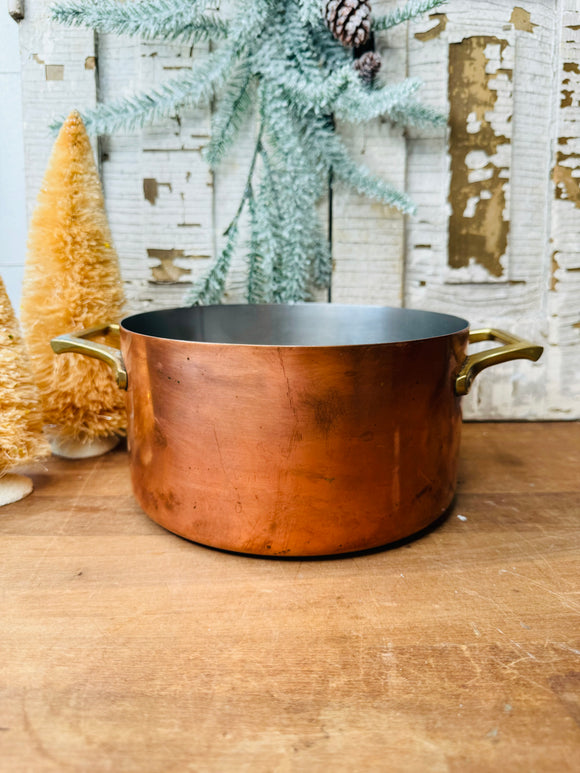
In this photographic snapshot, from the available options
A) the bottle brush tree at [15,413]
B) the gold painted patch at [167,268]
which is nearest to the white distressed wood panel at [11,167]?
the gold painted patch at [167,268]

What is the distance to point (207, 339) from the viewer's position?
2.25ft

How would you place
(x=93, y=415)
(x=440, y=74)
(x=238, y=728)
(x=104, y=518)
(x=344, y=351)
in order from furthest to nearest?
1. (x=440, y=74)
2. (x=93, y=415)
3. (x=104, y=518)
4. (x=344, y=351)
5. (x=238, y=728)

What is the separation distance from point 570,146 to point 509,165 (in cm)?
8

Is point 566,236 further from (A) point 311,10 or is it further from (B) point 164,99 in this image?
(B) point 164,99

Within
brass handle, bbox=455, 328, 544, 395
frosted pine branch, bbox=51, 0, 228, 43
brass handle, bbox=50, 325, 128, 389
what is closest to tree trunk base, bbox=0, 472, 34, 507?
brass handle, bbox=50, 325, 128, 389

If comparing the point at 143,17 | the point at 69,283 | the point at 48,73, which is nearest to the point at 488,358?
the point at 69,283

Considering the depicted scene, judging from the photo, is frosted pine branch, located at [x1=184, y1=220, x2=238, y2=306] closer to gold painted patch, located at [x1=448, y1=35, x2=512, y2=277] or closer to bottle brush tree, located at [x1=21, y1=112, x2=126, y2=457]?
bottle brush tree, located at [x1=21, y1=112, x2=126, y2=457]

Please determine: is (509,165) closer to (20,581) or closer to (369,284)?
(369,284)

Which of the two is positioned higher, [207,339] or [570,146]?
[570,146]

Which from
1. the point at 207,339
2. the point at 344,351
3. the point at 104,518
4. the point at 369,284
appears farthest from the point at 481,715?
the point at 369,284

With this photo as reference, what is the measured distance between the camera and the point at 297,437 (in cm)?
41

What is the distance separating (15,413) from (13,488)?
0.24ft

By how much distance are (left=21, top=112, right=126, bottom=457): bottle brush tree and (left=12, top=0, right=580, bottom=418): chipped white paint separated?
14cm

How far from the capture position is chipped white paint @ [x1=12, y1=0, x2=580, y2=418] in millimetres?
751
